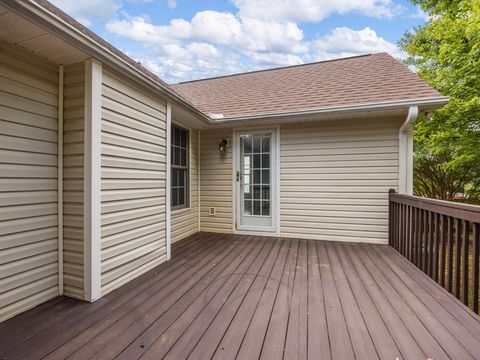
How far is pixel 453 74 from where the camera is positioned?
5.35 meters

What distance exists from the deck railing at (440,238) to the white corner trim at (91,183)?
121 inches

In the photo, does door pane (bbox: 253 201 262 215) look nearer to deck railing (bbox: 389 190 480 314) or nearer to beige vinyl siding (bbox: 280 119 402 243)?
beige vinyl siding (bbox: 280 119 402 243)

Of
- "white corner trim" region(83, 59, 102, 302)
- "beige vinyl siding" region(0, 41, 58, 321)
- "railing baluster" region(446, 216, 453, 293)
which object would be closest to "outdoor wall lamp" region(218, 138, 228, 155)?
"white corner trim" region(83, 59, 102, 302)

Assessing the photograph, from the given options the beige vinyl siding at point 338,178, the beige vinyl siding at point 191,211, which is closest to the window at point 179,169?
the beige vinyl siding at point 191,211

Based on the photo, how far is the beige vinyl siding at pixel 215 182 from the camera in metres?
4.75

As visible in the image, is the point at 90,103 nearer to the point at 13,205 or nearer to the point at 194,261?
the point at 13,205

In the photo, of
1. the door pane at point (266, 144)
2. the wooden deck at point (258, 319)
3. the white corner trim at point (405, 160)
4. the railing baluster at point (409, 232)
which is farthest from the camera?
the door pane at point (266, 144)

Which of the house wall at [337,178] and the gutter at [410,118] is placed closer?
the gutter at [410,118]

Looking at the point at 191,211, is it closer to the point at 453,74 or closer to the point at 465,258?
the point at 465,258

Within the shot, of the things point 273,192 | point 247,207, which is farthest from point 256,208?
point 273,192

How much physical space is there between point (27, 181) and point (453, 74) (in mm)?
7791

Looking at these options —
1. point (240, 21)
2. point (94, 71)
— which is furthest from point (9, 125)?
point (240, 21)

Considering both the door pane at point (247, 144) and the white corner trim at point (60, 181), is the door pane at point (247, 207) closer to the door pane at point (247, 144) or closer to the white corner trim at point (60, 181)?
the door pane at point (247, 144)

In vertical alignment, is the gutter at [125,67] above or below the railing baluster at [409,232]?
above
